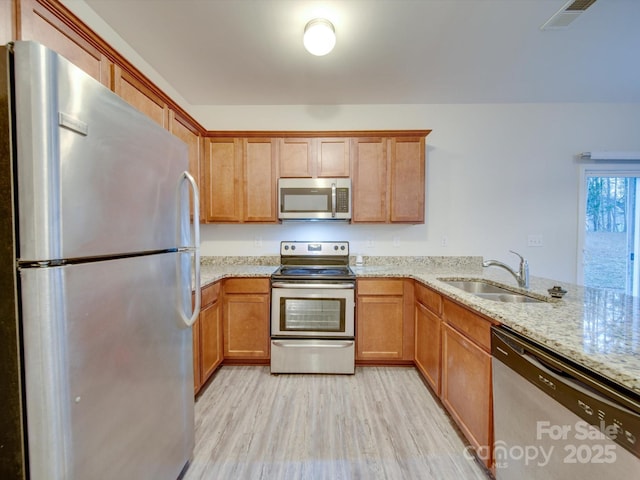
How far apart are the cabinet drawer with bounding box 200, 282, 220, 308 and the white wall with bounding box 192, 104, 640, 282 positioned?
3.46 feet

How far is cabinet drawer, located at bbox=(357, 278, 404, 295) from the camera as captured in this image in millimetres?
2555

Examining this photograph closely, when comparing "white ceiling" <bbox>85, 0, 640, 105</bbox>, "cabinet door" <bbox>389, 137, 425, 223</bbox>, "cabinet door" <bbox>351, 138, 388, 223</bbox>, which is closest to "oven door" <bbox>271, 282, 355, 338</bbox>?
"cabinet door" <bbox>351, 138, 388, 223</bbox>

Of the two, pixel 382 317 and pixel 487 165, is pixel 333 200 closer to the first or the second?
pixel 382 317

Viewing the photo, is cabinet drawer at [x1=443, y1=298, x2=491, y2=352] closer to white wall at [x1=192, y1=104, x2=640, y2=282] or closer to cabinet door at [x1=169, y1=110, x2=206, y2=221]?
white wall at [x1=192, y1=104, x2=640, y2=282]

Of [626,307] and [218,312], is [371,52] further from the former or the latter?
[218,312]

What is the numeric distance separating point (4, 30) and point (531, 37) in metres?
3.09

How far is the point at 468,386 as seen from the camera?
158cm

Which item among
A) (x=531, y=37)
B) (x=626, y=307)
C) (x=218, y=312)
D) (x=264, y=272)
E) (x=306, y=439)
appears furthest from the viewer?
(x=264, y=272)

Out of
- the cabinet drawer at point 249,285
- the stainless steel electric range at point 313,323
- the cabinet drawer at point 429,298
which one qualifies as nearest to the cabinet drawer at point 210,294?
the cabinet drawer at point 249,285

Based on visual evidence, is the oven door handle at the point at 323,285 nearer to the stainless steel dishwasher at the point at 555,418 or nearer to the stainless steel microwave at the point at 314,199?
the stainless steel microwave at the point at 314,199

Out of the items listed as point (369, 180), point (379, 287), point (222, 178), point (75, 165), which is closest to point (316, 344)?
point (379, 287)

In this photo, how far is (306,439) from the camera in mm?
1688

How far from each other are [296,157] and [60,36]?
1876 millimetres

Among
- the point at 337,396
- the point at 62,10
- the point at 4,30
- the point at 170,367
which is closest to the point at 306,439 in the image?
the point at 337,396
